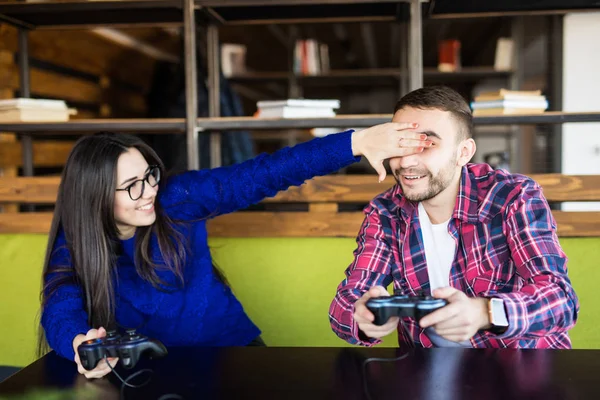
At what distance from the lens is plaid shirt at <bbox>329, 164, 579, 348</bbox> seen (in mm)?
1261

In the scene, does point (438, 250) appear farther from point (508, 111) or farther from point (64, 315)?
point (508, 111)

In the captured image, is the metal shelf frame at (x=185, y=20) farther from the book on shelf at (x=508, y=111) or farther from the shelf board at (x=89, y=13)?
the book on shelf at (x=508, y=111)

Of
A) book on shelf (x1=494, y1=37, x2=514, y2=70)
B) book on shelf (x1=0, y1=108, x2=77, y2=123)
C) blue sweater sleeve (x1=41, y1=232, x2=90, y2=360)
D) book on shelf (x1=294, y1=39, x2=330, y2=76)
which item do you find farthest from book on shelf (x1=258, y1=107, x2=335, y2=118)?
book on shelf (x1=294, y1=39, x2=330, y2=76)

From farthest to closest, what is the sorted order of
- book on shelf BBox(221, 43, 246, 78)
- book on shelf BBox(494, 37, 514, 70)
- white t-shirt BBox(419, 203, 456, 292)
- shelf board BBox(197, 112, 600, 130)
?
1. book on shelf BBox(221, 43, 246, 78)
2. book on shelf BBox(494, 37, 514, 70)
3. shelf board BBox(197, 112, 600, 130)
4. white t-shirt BBox(419, 203, 456, 292)

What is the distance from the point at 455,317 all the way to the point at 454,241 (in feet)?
1.48

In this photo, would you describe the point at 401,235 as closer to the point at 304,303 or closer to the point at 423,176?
the point at 423,176

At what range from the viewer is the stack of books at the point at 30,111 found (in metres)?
2.51

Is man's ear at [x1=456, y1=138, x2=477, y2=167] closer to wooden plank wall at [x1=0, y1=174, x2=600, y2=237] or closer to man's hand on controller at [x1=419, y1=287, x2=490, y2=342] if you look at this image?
man's hand on controller at [x1=419, y1=287, x2=490, y2=342]

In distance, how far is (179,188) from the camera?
70.6 inches

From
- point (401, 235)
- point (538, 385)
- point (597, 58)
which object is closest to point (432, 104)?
point (401, 235)

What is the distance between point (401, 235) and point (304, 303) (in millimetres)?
793

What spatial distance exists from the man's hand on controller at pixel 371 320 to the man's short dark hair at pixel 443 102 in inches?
22.1

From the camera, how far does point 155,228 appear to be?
1740mm

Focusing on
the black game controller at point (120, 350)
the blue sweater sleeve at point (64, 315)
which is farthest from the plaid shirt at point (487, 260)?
the blue sweater sleeve at point (64, 315)
